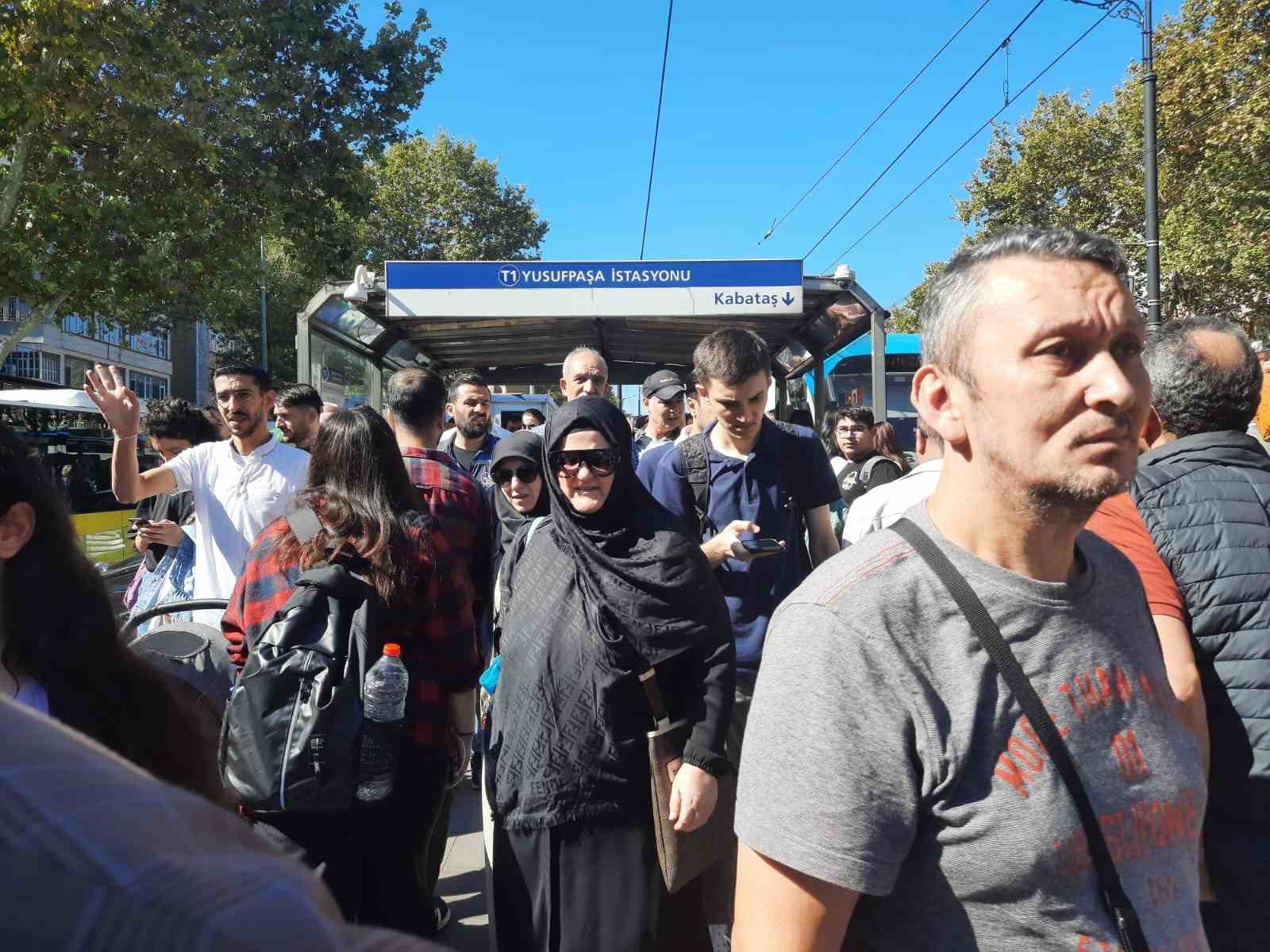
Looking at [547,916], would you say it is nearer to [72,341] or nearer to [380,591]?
[380,591]

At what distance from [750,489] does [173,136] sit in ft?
43.2

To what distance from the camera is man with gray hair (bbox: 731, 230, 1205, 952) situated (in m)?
1.22

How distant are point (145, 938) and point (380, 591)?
7.77 ft

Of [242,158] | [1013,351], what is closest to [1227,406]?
[1013,351]

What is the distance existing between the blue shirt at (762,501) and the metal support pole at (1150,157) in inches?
454

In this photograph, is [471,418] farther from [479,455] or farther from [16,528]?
[16,528]

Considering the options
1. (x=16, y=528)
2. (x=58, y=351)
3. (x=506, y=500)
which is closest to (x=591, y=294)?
(x=506, y=500)

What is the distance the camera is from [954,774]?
1.22 metres

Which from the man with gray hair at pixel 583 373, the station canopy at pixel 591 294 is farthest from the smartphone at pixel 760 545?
the station canopy at pixel 591 294

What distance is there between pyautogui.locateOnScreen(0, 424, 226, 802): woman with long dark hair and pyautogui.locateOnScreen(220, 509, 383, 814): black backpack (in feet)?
2.14

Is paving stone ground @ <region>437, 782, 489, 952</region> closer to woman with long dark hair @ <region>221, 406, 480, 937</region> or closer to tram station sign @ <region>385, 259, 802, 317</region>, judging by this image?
woman with long dark hair @ <region>221, 406, 480, 937</region>

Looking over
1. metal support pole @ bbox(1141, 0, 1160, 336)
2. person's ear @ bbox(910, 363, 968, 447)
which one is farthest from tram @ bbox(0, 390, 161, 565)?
metal support pole @ bbox(1141, 0, 1160, 336)

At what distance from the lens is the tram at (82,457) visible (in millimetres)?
12562

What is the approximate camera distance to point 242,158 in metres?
15.0
